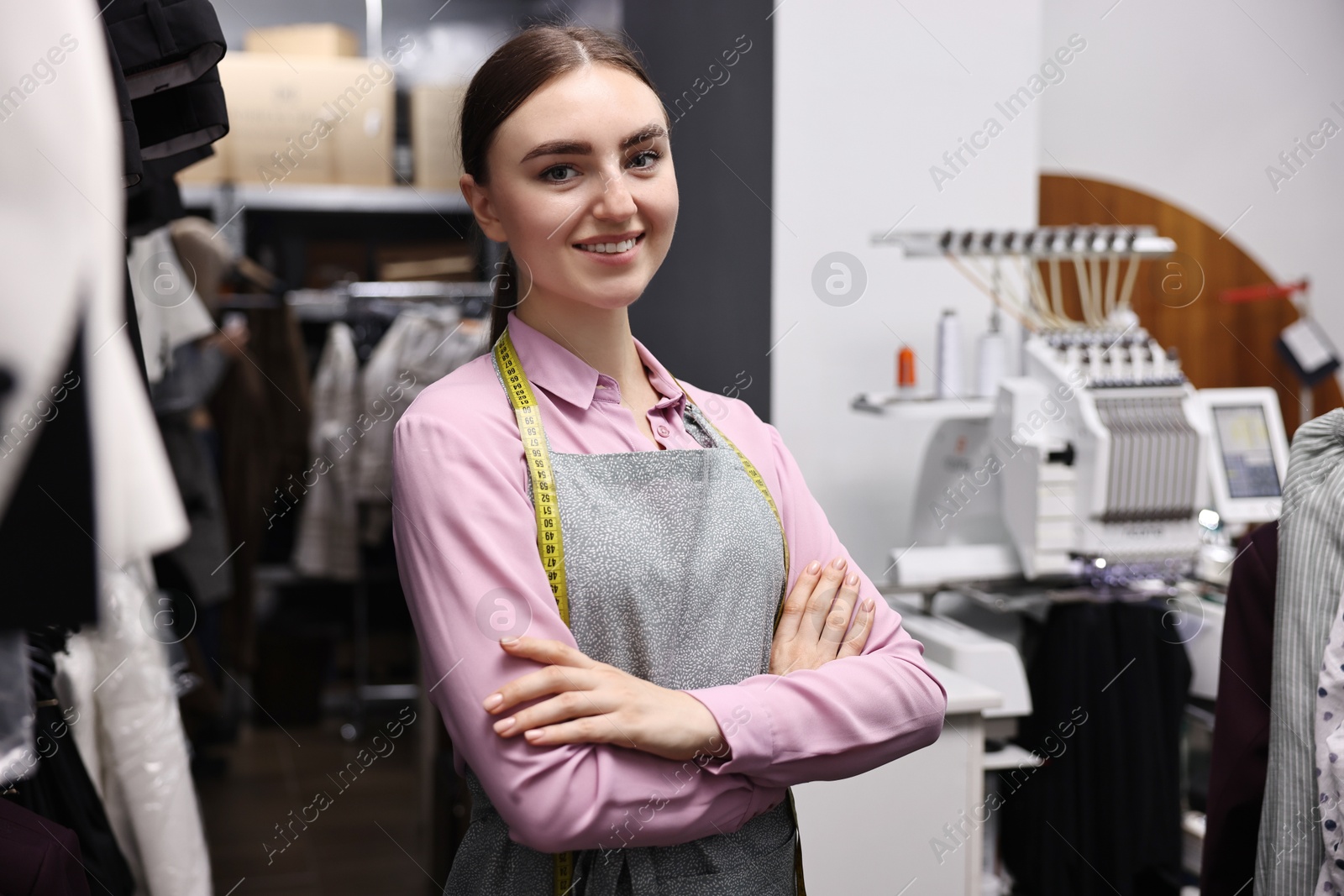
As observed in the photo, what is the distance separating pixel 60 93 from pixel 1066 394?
214 centimetres

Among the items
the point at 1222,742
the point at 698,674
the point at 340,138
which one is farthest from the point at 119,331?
the point at 340,138

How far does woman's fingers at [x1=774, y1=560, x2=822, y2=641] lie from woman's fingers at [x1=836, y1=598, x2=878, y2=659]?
0.06 metres

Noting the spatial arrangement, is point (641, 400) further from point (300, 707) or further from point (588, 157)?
point (300, 707)

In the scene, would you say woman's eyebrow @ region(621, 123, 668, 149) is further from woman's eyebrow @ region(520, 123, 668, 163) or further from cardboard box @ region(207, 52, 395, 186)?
cardboard box @ region(207, 52, 395, 186)

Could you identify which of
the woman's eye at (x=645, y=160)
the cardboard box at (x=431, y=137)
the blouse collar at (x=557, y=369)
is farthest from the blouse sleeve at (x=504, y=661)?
the cardboard box at (x=431, y=137)

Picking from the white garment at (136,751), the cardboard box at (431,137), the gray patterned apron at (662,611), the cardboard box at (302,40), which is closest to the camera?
the gray patterned apron at (662,611)

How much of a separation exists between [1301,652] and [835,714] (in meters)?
0.60

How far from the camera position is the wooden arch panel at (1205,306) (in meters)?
3.25

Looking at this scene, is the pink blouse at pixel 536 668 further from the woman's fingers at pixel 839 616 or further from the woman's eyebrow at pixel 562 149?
the woman's eyebrow at pixel 562 149

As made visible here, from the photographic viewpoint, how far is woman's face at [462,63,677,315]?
1.13 metres

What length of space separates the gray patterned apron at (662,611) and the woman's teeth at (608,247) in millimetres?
225

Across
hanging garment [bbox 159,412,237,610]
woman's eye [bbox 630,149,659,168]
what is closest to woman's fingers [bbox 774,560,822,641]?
woman's eye [bbox 630,149,659,168]

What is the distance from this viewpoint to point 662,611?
114cm

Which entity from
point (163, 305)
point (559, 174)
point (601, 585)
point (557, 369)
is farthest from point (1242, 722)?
point (163, 305)
